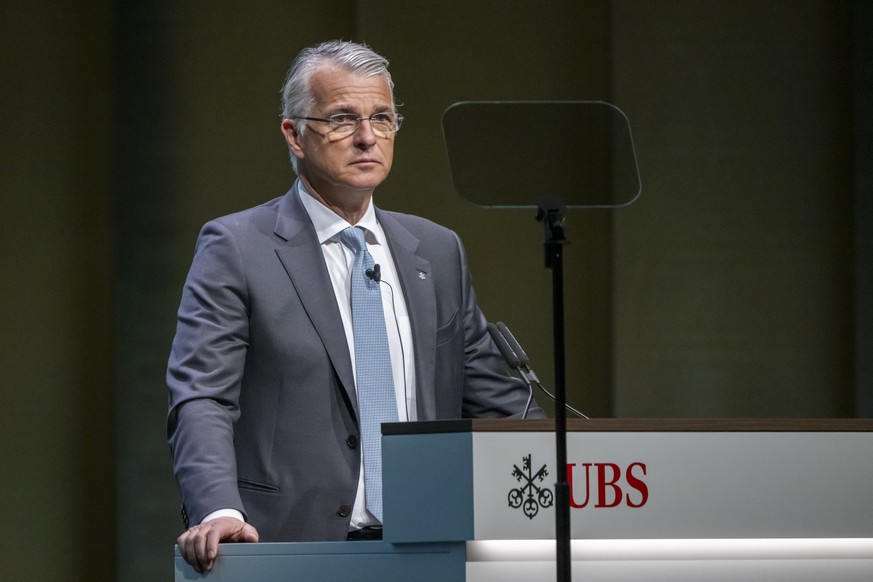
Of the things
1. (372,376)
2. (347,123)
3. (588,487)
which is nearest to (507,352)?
(372,376)

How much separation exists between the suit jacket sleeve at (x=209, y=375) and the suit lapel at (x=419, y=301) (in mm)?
330

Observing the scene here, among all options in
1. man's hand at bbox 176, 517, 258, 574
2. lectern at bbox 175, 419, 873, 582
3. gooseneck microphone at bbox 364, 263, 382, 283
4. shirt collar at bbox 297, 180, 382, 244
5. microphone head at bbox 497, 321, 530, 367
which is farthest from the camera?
shirt collar at bbox 297, 180, 382, 244

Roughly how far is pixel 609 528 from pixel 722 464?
0.20m

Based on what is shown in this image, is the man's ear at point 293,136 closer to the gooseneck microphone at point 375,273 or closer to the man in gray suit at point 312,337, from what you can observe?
the man in gray suit at point 312,337

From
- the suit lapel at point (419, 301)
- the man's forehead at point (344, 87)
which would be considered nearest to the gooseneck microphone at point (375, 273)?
the suit lapel at point (419, 301)

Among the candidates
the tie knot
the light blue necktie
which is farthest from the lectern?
the tie knot

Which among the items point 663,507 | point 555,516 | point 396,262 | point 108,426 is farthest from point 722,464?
point 108,426

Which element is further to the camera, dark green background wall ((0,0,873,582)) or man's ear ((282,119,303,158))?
dark green background wall ((0,0,873,582))

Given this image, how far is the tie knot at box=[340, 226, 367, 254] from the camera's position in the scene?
101 inches

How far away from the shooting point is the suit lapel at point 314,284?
239 centimetres

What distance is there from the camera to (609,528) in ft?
6.12

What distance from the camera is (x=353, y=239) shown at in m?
2.56

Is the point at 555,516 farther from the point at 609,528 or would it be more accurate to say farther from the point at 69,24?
the point at 69,24

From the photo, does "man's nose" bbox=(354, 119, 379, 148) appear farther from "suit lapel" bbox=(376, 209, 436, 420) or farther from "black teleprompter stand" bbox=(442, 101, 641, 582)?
"black teleprompter stand" bbox=(442, 101, 641, 582)
